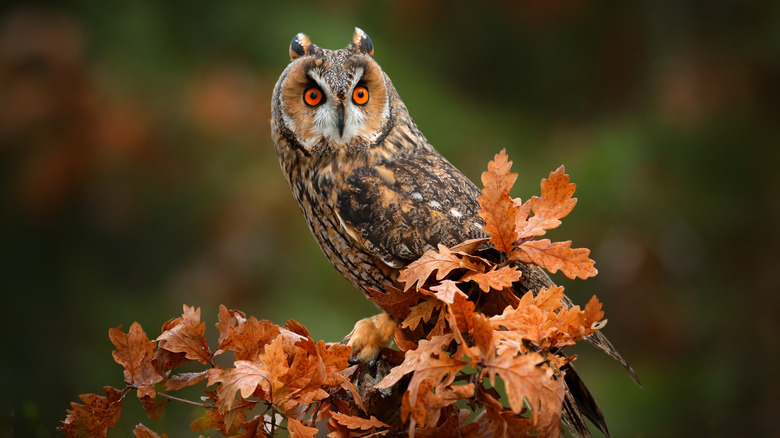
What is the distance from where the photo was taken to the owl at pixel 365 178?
53.5 inches

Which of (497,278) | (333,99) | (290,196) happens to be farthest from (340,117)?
(290,196)

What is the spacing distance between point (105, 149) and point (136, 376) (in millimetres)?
3023

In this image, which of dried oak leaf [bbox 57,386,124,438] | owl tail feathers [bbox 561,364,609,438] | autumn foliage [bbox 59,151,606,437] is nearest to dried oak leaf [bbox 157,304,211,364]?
autumn foliage [bbox 59,151,606,437]

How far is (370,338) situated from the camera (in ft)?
4.42

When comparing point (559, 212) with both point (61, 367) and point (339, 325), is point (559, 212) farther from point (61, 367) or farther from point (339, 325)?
point (61, 367)

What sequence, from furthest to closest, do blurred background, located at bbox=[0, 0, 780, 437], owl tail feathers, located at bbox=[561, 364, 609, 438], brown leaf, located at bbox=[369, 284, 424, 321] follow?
blurred background, located at bbox=[0, 0, 780, 437]
owl tail feathers, located at bbox=[561, 364, 609, 438]
brown leaf, located at bbox=[369, 284, 424, 321]

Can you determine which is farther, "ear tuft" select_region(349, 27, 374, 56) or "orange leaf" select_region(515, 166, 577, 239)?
"ear tuft" select_region(349, 27, 374, 56)

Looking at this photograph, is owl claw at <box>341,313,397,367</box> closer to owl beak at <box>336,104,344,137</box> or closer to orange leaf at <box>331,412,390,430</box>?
orange leaf at <box>331,412,390,430</box>

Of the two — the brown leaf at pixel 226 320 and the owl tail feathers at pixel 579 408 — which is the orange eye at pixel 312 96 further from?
the owl tail feathers at pixel 579 408

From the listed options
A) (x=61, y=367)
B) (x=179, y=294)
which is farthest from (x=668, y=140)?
(x=61, y=367)

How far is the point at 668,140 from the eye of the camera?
142 inches

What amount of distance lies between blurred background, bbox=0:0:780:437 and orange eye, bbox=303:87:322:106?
191 cm

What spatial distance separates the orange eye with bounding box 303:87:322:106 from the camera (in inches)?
58.9

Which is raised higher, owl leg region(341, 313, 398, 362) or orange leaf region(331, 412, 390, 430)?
owl leg region(341, 313, 398, 362)
